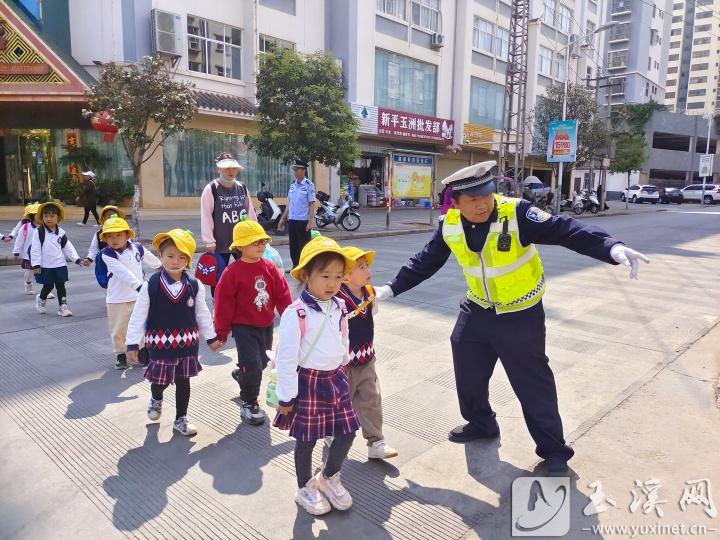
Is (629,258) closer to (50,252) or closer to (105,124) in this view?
(50,252)

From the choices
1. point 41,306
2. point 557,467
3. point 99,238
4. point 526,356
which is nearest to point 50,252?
point 41,306

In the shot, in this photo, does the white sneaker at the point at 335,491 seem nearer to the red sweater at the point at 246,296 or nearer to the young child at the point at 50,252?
the red sweater at the point at 246,296

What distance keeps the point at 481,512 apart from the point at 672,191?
1739 inches

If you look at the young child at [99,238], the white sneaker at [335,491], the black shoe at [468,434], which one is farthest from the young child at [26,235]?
the black shoe at [468,434]

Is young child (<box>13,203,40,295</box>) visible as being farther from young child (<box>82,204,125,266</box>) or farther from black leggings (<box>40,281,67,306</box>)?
young child (<box>82,204,125,266</box>)

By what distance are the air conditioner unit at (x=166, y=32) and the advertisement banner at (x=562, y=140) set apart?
52.1ft

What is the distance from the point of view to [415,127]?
26094 mm

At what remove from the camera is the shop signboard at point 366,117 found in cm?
2306

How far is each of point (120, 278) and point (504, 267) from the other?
10.7 ft

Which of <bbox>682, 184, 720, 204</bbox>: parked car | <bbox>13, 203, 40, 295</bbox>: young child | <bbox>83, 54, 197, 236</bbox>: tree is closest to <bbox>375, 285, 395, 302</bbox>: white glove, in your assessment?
<bbox>13, 203, 40, 295</bbox>: young child

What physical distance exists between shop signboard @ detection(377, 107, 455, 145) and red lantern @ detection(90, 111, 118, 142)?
11.4 metres

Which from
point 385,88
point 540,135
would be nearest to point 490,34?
point 540,135

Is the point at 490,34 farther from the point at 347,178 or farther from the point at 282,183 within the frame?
the point at 282,183

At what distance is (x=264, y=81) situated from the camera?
50.5 feet
